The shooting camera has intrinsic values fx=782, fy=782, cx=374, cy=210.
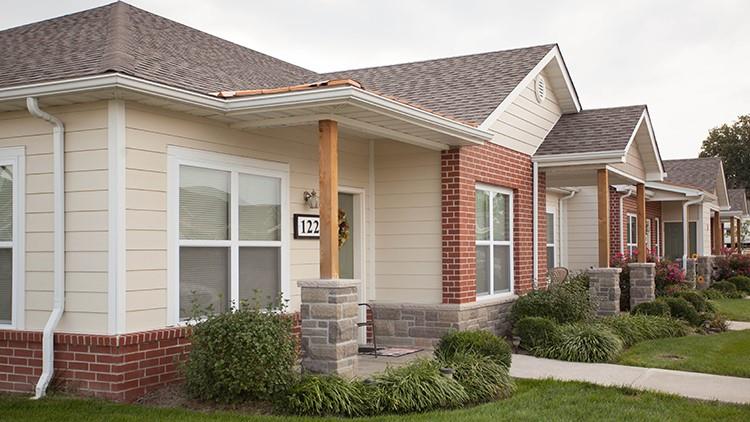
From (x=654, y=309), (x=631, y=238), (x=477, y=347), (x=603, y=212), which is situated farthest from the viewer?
(x=631, y=238)

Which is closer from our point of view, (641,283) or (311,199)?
(311,199)

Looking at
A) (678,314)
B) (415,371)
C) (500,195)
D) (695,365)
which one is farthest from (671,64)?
(415,371)

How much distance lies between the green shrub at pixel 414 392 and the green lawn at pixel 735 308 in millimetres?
10584

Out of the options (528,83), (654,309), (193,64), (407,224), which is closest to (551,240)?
(654,309)

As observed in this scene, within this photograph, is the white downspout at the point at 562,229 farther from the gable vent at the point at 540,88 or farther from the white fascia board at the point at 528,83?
the gable vent at the point at 540,88

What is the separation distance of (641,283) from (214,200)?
33.5 feet

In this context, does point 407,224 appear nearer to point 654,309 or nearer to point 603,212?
point 603,212

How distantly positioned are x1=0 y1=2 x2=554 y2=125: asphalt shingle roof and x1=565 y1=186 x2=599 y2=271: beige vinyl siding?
8533 millimetres

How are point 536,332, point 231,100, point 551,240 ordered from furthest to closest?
point 551,240, point 536,332, point 231,100

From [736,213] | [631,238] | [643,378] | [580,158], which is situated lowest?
[643,378]

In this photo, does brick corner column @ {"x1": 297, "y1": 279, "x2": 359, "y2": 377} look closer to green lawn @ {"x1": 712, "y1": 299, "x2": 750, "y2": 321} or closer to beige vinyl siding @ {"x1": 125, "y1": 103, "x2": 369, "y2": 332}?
beige vinyl siding @ {"x1": 125, "y1": 103, "x2": 369, "y2": 332}

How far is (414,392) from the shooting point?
743 centimetres

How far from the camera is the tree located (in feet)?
210

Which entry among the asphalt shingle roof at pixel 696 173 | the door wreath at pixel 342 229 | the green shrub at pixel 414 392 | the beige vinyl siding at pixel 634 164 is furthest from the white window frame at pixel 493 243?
the asphalt shingle roof at pixel 696 173
